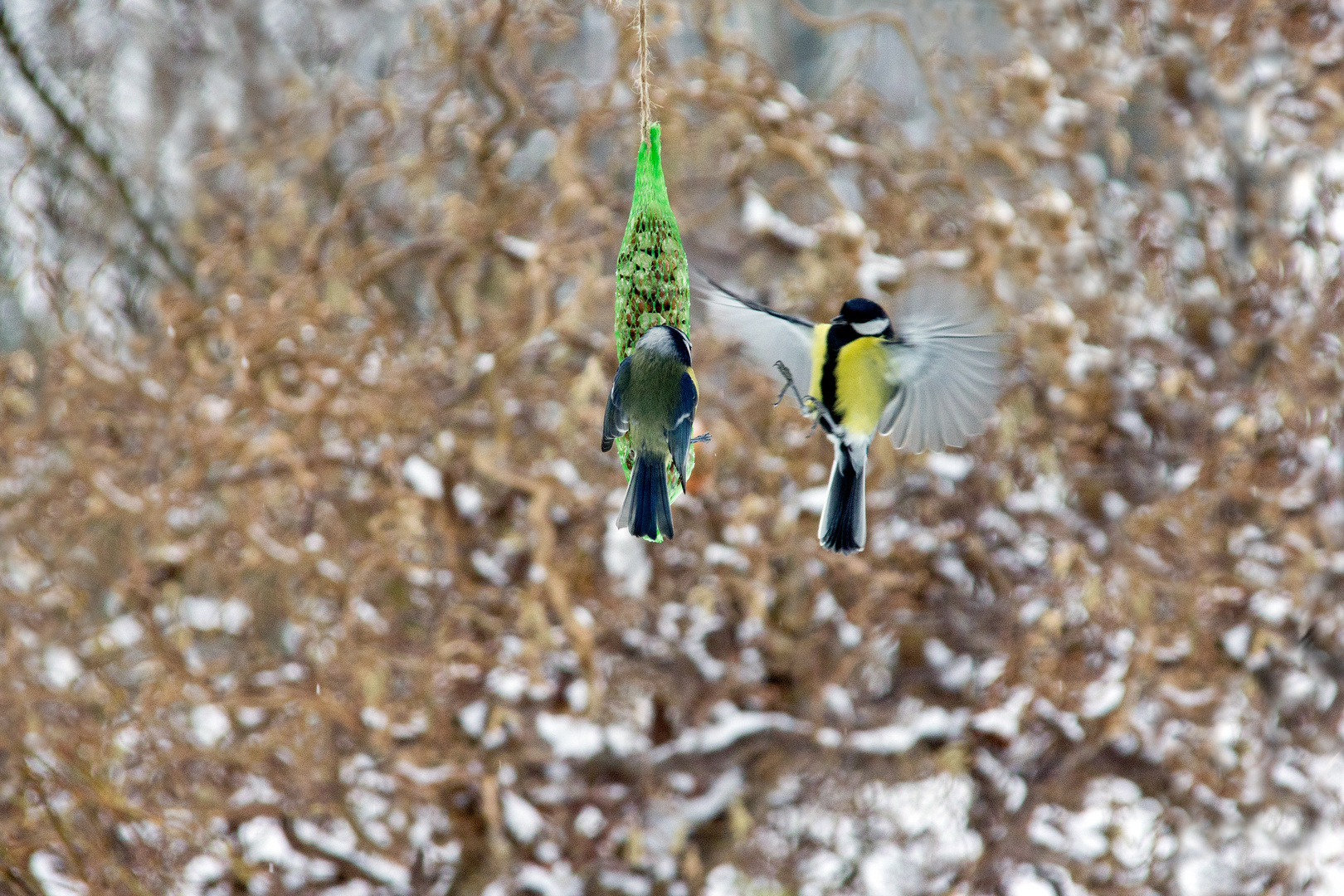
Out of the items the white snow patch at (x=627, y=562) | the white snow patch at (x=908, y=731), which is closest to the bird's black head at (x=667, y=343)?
the white snow patch at (x=627, y=562)

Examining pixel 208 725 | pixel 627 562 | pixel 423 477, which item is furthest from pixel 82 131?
pixel 627 562

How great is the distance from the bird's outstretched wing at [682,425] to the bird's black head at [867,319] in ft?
0.42

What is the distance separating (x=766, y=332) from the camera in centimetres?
87

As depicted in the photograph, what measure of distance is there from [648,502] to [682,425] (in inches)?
2.6

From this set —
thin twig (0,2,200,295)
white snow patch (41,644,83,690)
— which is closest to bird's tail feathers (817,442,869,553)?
white snow patch (41,644,83,690)

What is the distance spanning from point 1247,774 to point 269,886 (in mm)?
1933

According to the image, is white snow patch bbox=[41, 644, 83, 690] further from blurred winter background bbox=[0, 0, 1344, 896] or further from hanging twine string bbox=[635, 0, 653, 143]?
hanging twine string bbox=[635, 0, 653, 143]

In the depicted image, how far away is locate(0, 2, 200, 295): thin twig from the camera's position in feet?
7.94

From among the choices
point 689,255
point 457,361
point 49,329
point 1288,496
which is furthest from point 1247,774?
point 49,329

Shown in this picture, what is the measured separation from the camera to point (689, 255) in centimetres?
223

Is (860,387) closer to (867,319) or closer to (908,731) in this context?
(867,319)

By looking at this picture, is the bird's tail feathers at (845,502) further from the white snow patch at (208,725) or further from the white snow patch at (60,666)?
the white snow patch at (60,666)

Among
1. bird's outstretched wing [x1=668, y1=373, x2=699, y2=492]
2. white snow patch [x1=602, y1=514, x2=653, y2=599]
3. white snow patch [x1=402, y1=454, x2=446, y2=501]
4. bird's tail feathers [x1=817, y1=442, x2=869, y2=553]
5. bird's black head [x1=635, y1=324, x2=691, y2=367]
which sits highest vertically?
bird's black head [x1=635, y1=324, x2=691, y2=367]

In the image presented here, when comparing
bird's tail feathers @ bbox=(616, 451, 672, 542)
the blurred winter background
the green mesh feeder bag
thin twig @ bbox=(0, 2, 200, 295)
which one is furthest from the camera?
thin twig @ bbox=(0, 2, 200, 295)
